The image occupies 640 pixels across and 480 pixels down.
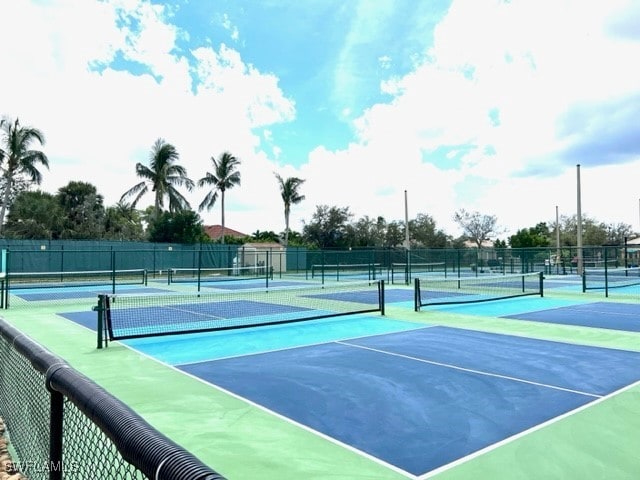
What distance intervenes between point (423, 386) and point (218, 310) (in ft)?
Result: 30.2

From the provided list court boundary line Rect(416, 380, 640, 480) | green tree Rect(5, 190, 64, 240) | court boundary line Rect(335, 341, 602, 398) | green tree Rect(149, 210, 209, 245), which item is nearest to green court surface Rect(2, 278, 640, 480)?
court boundary line Rect(416, 380, 640, 480)

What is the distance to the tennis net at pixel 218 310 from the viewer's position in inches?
416

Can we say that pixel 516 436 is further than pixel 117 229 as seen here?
No

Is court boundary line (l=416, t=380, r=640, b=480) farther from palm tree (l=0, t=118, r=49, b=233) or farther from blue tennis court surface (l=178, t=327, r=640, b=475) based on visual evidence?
palm tree (l=0, t=118, r=49, b=233)

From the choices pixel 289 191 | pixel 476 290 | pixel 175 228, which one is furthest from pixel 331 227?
pixel 476 290

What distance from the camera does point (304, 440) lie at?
4.80 meters

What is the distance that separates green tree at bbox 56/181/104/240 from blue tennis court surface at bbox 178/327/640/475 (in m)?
38.7

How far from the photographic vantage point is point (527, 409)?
566cm

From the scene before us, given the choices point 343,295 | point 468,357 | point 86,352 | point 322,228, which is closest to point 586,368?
point 468,357

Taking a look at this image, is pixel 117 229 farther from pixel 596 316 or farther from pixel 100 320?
pixel 596 316

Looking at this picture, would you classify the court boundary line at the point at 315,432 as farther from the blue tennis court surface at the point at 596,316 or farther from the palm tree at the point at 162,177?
the palm tree at the point at 162,177

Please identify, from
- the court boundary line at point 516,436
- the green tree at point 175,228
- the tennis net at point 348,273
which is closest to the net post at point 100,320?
the court boundary line at point 516,436

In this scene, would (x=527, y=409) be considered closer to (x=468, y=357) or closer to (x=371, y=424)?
(x=371, y=424)

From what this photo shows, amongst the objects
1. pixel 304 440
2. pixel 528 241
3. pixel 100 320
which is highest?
pixel 528 241
